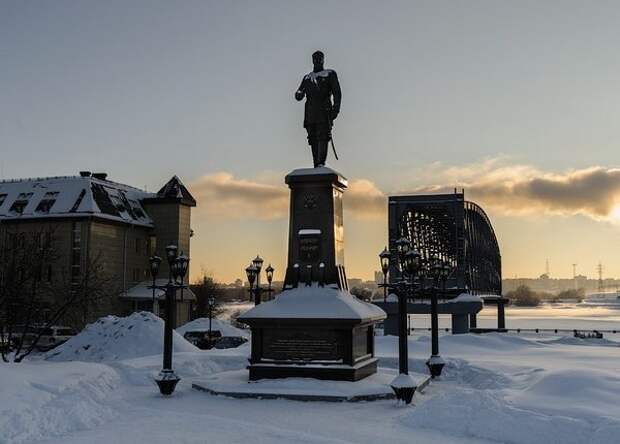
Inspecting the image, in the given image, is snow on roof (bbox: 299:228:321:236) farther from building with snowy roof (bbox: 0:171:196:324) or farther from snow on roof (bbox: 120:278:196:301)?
snow on roof (bbox: 120:278:196:301)

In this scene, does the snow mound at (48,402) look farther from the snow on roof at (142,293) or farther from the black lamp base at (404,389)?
the snow on roof at (142,293)

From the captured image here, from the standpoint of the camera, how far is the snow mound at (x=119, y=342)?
27422 millimetres

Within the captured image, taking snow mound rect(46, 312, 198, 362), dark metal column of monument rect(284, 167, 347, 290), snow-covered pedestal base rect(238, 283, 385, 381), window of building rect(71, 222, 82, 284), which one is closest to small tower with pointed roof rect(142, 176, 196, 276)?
window of building rect(71, 222, 82, 284)

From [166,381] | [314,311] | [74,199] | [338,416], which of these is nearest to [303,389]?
[314,311]

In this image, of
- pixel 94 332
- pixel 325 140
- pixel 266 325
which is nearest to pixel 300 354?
pixel 266 325

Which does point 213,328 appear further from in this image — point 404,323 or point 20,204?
point 404,323

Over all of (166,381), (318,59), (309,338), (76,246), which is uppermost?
(318,59)

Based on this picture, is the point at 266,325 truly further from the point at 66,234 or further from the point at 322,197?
the point at 66,234

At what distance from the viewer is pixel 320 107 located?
19719 millimetres

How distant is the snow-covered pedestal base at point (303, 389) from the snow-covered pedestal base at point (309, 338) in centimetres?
35

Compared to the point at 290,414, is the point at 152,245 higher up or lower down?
higher up

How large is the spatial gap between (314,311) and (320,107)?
672 cm

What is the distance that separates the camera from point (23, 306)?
80.6 feet

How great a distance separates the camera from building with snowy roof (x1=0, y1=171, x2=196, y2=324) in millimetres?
45750
